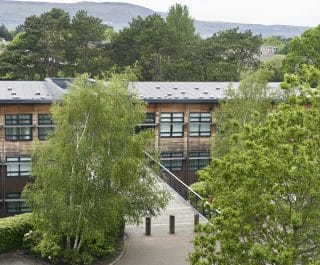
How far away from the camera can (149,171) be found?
24.6m

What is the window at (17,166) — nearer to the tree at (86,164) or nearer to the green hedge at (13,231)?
the green hedge at (13,231)

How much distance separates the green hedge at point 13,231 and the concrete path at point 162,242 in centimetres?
436

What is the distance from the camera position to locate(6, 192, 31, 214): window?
121 feet

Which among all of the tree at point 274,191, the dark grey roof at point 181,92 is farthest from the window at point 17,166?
the tree at point 274,191

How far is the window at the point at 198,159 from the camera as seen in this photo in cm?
4103

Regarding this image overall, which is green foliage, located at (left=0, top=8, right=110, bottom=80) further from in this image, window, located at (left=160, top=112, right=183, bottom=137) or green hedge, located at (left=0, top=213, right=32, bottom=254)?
green hedge, located at (left=0, top=213, right=32, bottom=254)

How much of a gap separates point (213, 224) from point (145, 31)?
55422mm

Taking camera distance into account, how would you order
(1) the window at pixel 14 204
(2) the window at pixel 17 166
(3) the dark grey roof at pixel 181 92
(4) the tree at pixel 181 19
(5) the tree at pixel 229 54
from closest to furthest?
(2) the window at pixel 17 166 → (1) the window at pixel 14 204 → (3) the dark grey roof at pixel 181 92 → (5) the tree at pixel 229 54 → (4) the tree at pixel 181 19

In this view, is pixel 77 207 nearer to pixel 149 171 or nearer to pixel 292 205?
pixel 149 171

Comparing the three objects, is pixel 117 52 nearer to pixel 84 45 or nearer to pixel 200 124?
pixel 84 45

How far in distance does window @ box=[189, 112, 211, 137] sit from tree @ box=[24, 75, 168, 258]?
18.0m

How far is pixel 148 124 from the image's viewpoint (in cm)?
3966

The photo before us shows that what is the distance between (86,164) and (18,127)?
1600 centimetres

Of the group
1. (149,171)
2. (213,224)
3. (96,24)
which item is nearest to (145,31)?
(96,24)
